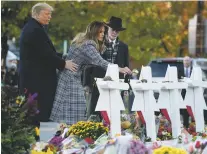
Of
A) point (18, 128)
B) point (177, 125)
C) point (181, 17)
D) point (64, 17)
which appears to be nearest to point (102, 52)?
point (177, 125)

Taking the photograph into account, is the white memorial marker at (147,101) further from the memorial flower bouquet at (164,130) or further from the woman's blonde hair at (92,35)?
the woman's blonde hair at (92,35)

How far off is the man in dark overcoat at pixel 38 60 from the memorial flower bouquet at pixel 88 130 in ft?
6.60

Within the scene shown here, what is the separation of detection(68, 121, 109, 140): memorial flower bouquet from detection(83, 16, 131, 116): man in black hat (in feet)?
10.2

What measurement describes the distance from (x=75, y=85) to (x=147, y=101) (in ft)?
6.85

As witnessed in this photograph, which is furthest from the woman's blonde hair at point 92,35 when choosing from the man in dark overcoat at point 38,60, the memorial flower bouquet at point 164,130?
the memorial flower bouquet at point 164,130

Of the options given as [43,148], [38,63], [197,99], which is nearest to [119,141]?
[43,148]

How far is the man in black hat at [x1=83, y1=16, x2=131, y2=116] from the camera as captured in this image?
12070 millimetres

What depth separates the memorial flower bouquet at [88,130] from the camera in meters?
8.66

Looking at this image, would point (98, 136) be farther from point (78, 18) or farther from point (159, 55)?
point (159, 55)

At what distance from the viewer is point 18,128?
675 centimetres

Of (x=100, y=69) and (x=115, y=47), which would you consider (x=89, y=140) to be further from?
(x=115, y=47)

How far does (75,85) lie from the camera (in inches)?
441

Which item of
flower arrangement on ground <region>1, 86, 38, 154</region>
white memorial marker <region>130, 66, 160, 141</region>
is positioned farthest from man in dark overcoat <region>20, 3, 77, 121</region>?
flower arrangement on ground <region>1, 86, 38, 154</region>

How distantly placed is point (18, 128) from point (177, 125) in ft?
11.6
